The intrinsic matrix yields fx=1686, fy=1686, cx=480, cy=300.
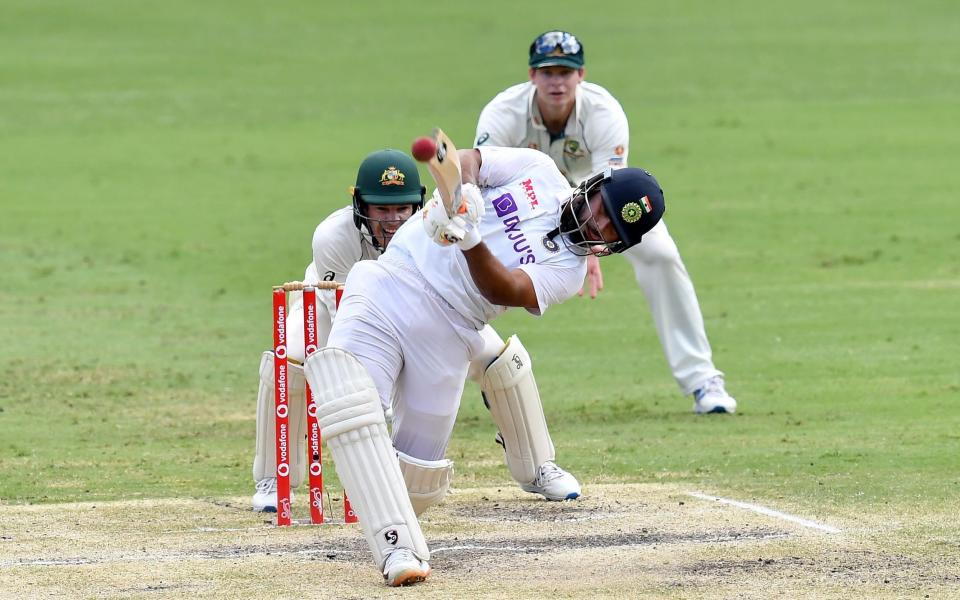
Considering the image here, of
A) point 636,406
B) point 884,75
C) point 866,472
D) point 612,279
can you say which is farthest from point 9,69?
point 866,472

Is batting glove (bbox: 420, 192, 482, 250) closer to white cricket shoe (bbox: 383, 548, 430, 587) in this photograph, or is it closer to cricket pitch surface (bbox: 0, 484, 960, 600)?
white cricket shoe (bbox: 383, 548, 430, 587)

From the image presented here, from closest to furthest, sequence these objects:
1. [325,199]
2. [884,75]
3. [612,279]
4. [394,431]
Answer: [394,431], [612,279], [325,199], [884,75]

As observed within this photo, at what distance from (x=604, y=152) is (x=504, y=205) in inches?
121

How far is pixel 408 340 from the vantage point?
5840mm

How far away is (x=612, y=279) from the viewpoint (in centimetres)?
1477

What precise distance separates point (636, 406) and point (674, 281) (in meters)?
0.79

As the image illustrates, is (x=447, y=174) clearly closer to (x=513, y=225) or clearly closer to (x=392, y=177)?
(x=513, y=225)

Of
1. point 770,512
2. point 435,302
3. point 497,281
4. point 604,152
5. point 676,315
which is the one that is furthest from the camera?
Answer: point 676,315

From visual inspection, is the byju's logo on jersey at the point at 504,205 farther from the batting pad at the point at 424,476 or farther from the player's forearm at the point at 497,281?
the batting pad at the point at 424,476

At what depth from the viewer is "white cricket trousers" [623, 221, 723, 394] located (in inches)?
376

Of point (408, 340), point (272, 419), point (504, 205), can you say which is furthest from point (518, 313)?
point (408, 340)

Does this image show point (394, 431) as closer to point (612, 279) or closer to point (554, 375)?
point (554, 375)

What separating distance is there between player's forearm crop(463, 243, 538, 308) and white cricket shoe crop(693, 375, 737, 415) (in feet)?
12.9

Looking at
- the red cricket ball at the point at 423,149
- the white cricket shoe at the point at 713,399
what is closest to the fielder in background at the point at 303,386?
the red cricket ball at the point at 423,149
